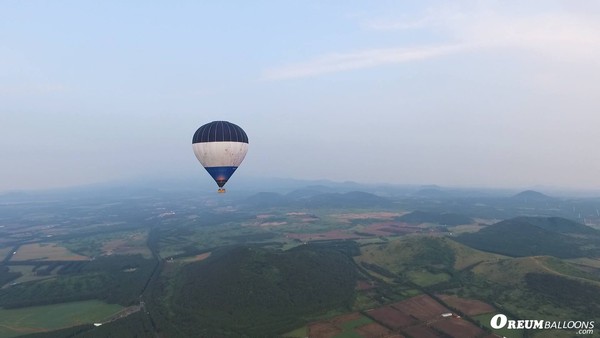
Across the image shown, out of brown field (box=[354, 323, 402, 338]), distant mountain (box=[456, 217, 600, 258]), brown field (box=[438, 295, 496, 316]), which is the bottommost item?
brown field (box=[354, 323, 402, 338])

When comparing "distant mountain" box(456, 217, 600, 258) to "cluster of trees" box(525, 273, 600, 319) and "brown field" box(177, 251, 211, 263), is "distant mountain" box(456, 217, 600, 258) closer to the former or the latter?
"cluster of trees" box(525, 273, 600, 319)

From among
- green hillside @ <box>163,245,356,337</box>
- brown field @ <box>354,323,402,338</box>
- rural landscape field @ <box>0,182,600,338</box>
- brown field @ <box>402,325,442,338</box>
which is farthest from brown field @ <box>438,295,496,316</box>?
green hillside @ <box>163,245,356,337</box>

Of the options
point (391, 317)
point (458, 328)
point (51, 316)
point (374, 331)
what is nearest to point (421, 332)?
point (458, 328)

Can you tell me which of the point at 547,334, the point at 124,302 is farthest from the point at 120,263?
the point at 547,334

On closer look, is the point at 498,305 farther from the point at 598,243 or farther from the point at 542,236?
the point at 598,243

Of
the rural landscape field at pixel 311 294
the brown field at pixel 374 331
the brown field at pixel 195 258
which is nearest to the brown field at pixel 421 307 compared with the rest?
the rural landscape field at pixel 311 294
